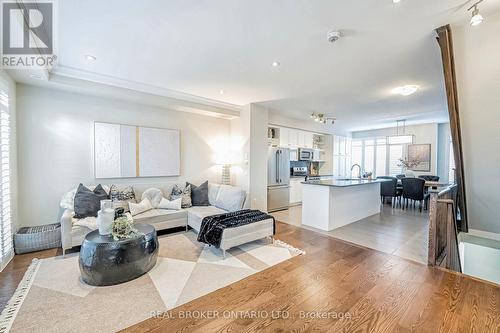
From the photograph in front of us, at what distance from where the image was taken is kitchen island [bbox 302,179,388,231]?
4.27 meters

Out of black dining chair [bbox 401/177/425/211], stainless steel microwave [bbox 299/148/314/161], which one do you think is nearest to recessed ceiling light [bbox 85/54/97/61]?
stainless steel microwave [bbox 299/148/314/161]

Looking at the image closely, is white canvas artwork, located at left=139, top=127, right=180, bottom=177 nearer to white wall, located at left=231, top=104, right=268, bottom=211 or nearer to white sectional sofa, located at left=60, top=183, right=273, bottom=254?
white sectional sofa, located at left=60, top=183, right=273, bottom=254

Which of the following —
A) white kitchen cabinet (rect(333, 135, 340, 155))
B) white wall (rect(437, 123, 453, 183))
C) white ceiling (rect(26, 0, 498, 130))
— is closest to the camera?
white ceiling (rect(26, 0, 498, 130))

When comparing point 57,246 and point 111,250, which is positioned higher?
point 111,250

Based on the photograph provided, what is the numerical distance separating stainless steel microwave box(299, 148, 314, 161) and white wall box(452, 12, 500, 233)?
440 centimetres

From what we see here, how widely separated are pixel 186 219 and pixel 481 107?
4484mm

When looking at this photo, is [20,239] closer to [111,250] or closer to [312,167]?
[111,250]

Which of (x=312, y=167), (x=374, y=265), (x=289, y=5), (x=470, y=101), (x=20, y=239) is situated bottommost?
(x=374, y=265)

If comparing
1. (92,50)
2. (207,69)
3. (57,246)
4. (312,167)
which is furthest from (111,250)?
(312,167)

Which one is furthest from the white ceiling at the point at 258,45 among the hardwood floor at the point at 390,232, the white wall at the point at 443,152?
the white wall at the point at 443,152

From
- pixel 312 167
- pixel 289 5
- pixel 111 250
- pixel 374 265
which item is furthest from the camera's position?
pixel 312 167

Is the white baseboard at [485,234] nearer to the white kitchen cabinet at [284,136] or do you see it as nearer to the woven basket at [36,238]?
the white kitchen cabinet at [284,136]

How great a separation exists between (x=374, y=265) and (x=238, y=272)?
1810 millimetres

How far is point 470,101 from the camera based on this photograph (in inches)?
93.8
